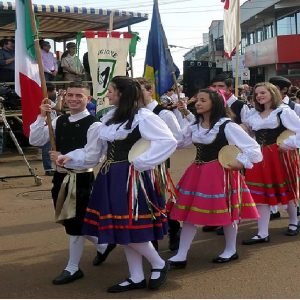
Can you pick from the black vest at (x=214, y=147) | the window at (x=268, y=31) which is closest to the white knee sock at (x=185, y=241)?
the black vest at (x=214, y=147)

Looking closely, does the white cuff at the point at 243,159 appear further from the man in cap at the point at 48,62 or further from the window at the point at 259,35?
the window at the point at 259,35

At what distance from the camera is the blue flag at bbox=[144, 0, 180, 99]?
18.5ft

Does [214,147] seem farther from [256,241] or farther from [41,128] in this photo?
[41,128]

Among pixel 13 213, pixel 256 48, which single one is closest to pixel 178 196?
pixel 13 213

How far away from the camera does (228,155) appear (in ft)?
14.9

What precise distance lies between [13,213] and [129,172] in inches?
133

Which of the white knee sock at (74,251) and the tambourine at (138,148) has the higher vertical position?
the tambourine at (138,148)

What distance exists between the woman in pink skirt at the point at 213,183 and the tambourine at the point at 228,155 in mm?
37

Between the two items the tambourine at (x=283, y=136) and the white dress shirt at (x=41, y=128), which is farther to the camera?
the tambourine at (x=283, y=136)

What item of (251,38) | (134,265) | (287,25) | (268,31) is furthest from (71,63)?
(251,38)

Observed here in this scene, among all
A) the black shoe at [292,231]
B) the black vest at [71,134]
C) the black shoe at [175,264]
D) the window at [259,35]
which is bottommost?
the black shoe at [292,231]

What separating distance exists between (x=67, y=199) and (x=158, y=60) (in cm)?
217

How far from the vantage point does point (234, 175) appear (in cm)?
473

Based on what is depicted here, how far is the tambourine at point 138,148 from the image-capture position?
152 inches
